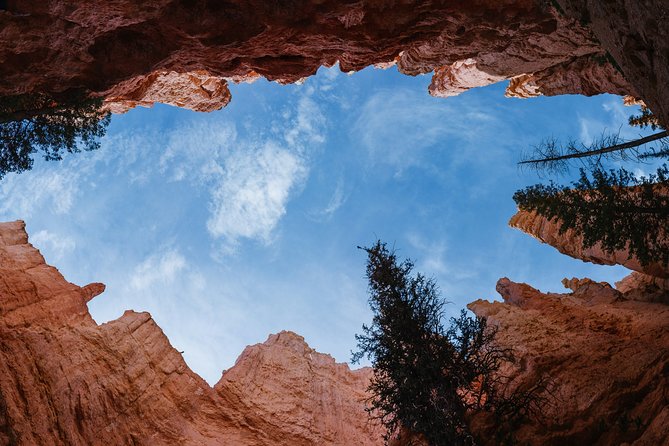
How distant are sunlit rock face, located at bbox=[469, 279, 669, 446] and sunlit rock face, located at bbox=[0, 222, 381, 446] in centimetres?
847

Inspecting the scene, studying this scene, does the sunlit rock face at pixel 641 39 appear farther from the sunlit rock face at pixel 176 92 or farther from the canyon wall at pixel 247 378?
the sunlit rock face at pixel 176 92

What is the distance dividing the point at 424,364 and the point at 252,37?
511 inches

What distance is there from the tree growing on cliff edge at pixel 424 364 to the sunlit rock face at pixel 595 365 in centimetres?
88

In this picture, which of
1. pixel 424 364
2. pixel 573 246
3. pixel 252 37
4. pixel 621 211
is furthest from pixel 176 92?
pixel 573 246

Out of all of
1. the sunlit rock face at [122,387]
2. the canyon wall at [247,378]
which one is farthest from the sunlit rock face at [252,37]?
the canyon wall at [247,378]

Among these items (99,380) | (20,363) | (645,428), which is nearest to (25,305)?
(20,363)

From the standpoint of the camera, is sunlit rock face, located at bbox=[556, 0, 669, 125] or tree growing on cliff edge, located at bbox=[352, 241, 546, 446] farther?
tree growing on cliff edge, located at bbox=[352, 241, 546, 446]

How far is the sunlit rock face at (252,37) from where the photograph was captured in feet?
39.7

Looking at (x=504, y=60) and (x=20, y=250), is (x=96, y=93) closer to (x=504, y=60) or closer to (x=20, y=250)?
(x=20, y=250)

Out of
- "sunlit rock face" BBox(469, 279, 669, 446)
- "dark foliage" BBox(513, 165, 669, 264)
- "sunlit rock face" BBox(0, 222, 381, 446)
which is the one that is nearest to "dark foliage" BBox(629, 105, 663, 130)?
"dark foliage" BBox(513, 165, 669, 264)

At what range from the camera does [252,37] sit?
1434cm

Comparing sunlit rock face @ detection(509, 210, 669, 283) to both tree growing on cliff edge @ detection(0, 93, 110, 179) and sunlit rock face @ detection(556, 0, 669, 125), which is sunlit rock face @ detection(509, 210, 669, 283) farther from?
tree growing on cliff edge @ detection(0, 93, 110, 179)

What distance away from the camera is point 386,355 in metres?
14.1

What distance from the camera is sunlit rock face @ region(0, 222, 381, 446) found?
42.6 feet
